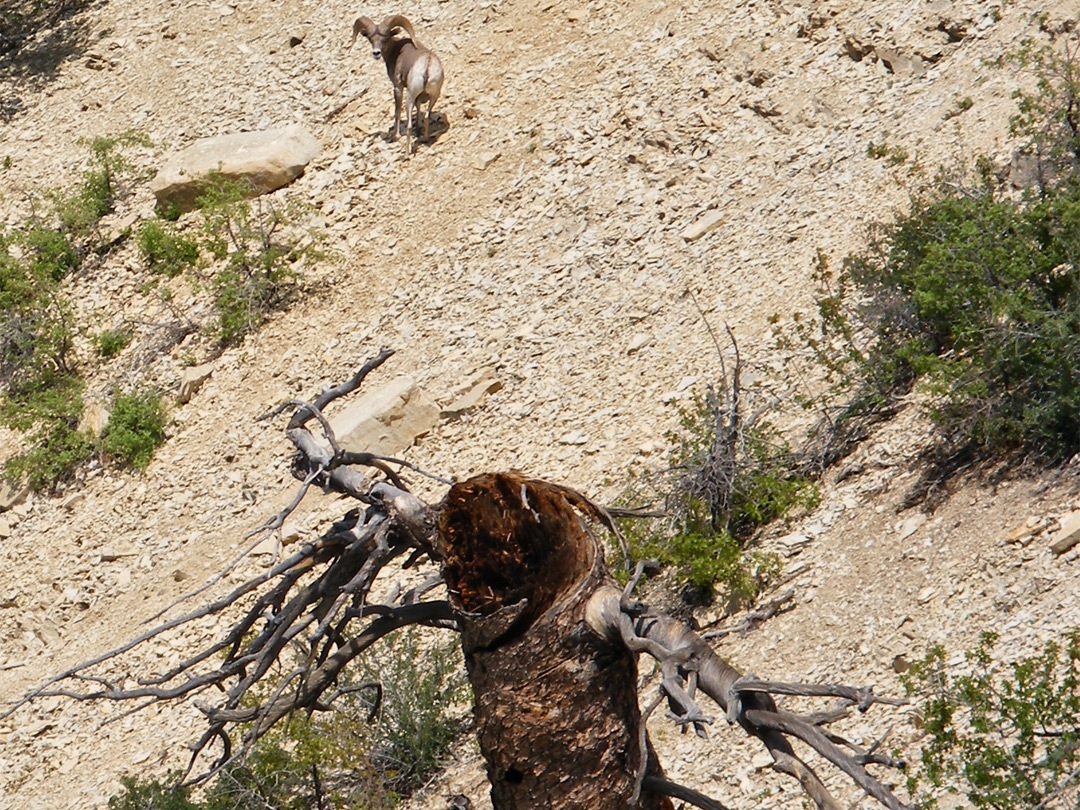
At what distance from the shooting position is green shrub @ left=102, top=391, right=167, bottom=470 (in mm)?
10945

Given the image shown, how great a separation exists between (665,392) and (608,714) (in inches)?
207

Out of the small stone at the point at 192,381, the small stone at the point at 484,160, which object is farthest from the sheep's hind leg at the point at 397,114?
the small stone at the point at 192,381

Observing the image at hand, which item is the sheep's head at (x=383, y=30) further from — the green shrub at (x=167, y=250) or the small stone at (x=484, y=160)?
the green shrub at (x=167, y=250)

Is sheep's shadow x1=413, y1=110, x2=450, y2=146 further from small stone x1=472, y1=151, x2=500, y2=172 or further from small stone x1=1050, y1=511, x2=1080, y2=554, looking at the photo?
small stone x1=1050, y1=511, x2=1080, y2=554

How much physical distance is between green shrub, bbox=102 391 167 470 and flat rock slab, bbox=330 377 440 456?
2.10 meters

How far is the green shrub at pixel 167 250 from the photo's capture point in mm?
12578

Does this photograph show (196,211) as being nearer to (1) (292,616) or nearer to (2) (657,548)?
(2) (657,548)

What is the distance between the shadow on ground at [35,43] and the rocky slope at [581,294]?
3169 mm

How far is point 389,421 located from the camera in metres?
9.59

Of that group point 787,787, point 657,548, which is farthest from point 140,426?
point 787,787

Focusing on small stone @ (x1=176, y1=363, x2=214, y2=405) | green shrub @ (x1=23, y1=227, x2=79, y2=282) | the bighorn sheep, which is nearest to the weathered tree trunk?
small stone @ (x1=176, y1=363, x2=214, y2=405)

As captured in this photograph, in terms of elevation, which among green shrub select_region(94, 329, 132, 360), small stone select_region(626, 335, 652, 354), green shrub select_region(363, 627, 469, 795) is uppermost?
green shrub select_region(94, 329, 132, 360)

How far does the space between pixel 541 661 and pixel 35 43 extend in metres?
15.4

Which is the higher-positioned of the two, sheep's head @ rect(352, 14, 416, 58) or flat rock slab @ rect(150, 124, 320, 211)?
sheep's head @ rect(352, 14, 416, 58)
